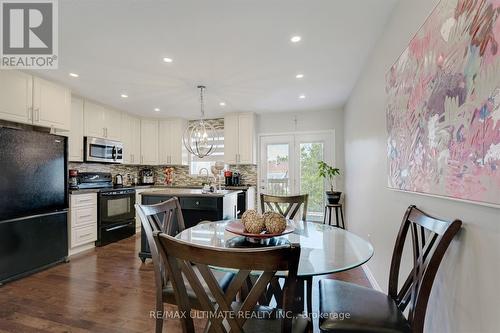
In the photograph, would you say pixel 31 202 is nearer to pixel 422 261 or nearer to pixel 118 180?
pixel 118 180

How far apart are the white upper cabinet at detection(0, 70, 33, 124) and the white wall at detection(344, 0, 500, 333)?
4.05 meters

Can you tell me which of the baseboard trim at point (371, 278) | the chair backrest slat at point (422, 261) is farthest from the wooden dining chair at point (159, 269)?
the baseboard trim at point (371, 278)

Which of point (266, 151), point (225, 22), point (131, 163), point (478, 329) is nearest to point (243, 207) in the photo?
point (266, 151)

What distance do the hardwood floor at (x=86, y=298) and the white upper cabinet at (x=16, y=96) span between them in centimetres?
190

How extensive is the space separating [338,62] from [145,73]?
237 centimetres

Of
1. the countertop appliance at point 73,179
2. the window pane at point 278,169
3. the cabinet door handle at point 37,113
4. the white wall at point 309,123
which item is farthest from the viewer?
the window pane at point 278,169

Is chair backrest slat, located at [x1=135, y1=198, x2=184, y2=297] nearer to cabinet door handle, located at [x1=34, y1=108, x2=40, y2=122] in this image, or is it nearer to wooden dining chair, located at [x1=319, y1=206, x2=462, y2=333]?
wooden dining chair, located at [x1=319, y1=206, x2=462, y2=333]

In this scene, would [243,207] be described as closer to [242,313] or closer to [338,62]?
[338,62]

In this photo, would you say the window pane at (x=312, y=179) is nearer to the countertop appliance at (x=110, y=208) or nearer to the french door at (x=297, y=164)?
the french door at (x=297, y=164)

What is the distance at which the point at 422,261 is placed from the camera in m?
1.24

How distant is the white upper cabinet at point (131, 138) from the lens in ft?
17.0

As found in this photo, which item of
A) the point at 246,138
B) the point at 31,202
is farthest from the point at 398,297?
the point at 246,138

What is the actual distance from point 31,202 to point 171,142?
3.00 m

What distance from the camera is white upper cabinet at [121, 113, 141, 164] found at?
5172 mm
